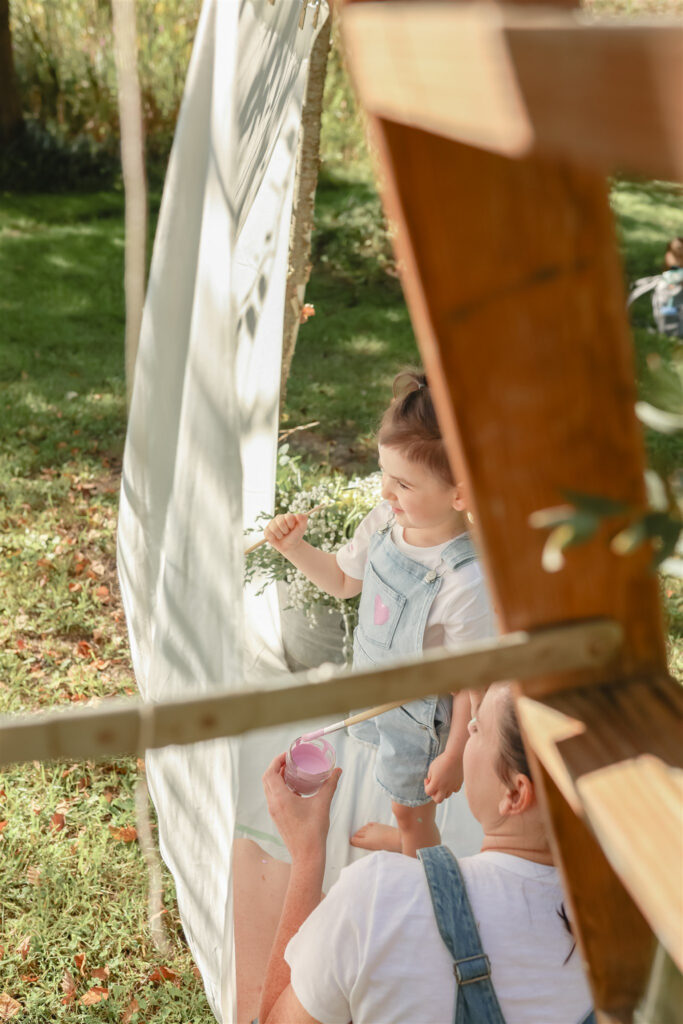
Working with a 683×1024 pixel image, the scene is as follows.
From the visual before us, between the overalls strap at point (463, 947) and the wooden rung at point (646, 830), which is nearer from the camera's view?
the wooden rung at point (646, 830)

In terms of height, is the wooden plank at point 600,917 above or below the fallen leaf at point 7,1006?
above

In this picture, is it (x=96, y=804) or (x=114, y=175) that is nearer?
(x=96, y=804)

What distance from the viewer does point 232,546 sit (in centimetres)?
154

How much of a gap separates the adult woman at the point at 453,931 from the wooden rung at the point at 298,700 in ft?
2.33

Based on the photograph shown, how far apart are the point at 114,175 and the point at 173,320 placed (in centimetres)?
624

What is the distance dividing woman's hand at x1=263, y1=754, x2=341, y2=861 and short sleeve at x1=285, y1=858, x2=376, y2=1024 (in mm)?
323

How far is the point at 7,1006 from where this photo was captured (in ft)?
6.70

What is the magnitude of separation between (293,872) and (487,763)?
0.46 meters

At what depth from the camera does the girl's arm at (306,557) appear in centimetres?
226

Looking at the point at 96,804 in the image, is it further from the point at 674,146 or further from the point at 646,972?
the point at 674,146

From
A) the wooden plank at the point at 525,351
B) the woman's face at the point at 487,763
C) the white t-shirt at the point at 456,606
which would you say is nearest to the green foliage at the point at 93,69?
Answer: the white t-shirt at the point at 456,606

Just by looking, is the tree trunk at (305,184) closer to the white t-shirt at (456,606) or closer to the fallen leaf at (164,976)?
the white t-shirt at (456,606)

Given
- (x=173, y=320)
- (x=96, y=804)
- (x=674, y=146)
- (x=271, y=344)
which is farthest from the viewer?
(x=96, y=804)

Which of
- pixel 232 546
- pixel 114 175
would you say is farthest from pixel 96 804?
pixel 114 175
